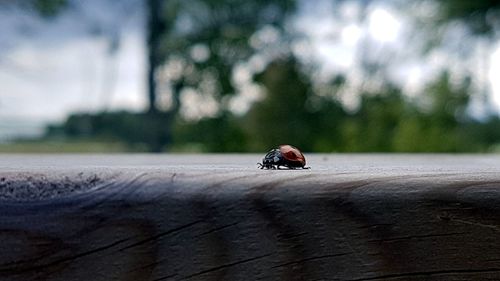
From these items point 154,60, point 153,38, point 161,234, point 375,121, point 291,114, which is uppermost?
point 153,38

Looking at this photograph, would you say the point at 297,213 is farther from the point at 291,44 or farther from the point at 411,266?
the point at 291,44

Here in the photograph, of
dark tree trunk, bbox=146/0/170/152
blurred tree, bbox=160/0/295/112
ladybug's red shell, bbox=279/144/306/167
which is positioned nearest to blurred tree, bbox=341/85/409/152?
blurred tree, bbox=160/0/295/112

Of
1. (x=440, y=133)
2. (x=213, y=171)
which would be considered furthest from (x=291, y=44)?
(x=213, y=171)

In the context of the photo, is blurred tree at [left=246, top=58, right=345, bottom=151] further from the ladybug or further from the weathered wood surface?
the weathered wood surface

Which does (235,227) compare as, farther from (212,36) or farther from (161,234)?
(212,36)

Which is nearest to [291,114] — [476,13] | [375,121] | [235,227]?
[375,121]

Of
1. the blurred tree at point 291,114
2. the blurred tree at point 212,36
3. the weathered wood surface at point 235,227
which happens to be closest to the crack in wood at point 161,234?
the weathered wood surface at point 235,227

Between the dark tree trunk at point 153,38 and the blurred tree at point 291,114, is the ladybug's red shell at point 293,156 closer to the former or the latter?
the blurred tree at point 291,114

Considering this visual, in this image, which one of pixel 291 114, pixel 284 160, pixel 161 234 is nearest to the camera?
pixel 161 234
